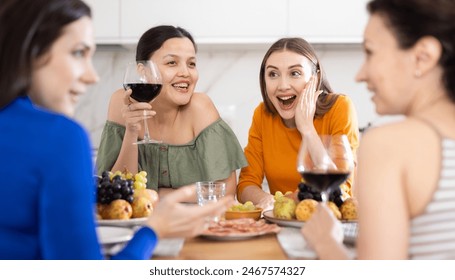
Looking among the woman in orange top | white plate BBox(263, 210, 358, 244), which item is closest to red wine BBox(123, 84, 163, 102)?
the woman in orange top

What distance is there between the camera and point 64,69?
105cm

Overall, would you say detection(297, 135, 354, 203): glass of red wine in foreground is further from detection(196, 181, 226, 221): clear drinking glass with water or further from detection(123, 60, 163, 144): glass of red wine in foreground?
detection(123, 60, 163, 144): glass of red wine in foreground

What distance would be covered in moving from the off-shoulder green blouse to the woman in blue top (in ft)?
4.47

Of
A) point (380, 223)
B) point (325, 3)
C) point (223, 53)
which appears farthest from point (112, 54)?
point (380, 223)

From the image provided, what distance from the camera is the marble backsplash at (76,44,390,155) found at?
3.78 metres

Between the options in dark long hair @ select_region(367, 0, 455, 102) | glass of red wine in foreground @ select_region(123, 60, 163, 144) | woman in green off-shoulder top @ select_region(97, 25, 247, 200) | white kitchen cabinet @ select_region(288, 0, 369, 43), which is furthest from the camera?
white kitchen cabinet @ select_region(288, 0, 369, 43)

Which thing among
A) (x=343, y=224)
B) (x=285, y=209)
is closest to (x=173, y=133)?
(x=285, y=209)

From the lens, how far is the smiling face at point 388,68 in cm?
109

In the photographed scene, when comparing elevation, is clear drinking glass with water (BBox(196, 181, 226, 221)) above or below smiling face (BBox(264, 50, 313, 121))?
below

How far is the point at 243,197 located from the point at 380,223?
124cm

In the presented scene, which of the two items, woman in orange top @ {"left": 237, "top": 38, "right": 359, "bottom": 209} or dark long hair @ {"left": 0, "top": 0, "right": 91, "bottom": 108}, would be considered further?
woman in orange top @ {"left": 237, "top": 38, "right": 359, "bottom": 209}

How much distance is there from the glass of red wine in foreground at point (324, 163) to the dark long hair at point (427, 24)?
282 mm

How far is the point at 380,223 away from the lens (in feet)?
3.30
